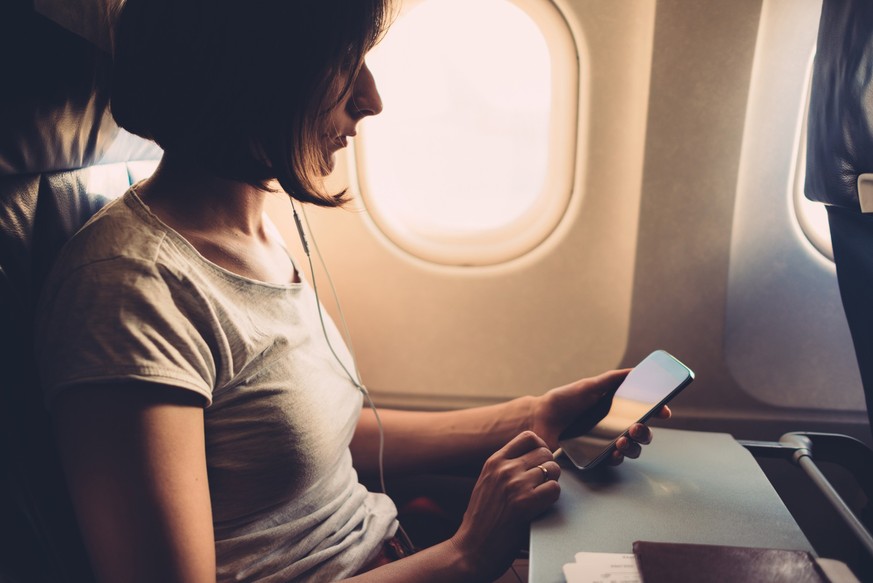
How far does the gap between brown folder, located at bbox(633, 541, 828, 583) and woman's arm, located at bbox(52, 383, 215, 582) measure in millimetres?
495

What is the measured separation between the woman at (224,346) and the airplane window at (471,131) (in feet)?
1.45

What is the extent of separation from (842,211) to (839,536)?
92cm

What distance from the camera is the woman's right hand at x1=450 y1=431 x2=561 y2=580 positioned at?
0.85 metres

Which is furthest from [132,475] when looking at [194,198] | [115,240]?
[194,198]

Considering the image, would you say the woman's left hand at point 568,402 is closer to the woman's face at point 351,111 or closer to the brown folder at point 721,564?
the brown folder at point 721,564

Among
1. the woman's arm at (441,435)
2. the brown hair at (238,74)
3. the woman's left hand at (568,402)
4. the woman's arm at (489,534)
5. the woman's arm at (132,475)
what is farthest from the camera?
the woman's arm at (441,435)

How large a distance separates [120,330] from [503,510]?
1.70 ft

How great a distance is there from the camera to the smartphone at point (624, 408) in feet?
2.96

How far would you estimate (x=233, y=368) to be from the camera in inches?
29.1

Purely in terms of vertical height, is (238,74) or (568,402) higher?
(238,74)

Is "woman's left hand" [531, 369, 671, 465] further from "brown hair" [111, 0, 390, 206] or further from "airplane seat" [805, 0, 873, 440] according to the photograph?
"brown hair" [111, 0, 390, 206]

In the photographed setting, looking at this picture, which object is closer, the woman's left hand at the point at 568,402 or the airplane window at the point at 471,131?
the woman's left hand at the point at 568,402

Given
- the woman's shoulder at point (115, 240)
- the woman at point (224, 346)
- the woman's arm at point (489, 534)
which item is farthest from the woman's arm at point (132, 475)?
the woman's arm at point (489, 534)

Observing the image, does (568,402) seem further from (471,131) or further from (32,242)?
(32,242)
